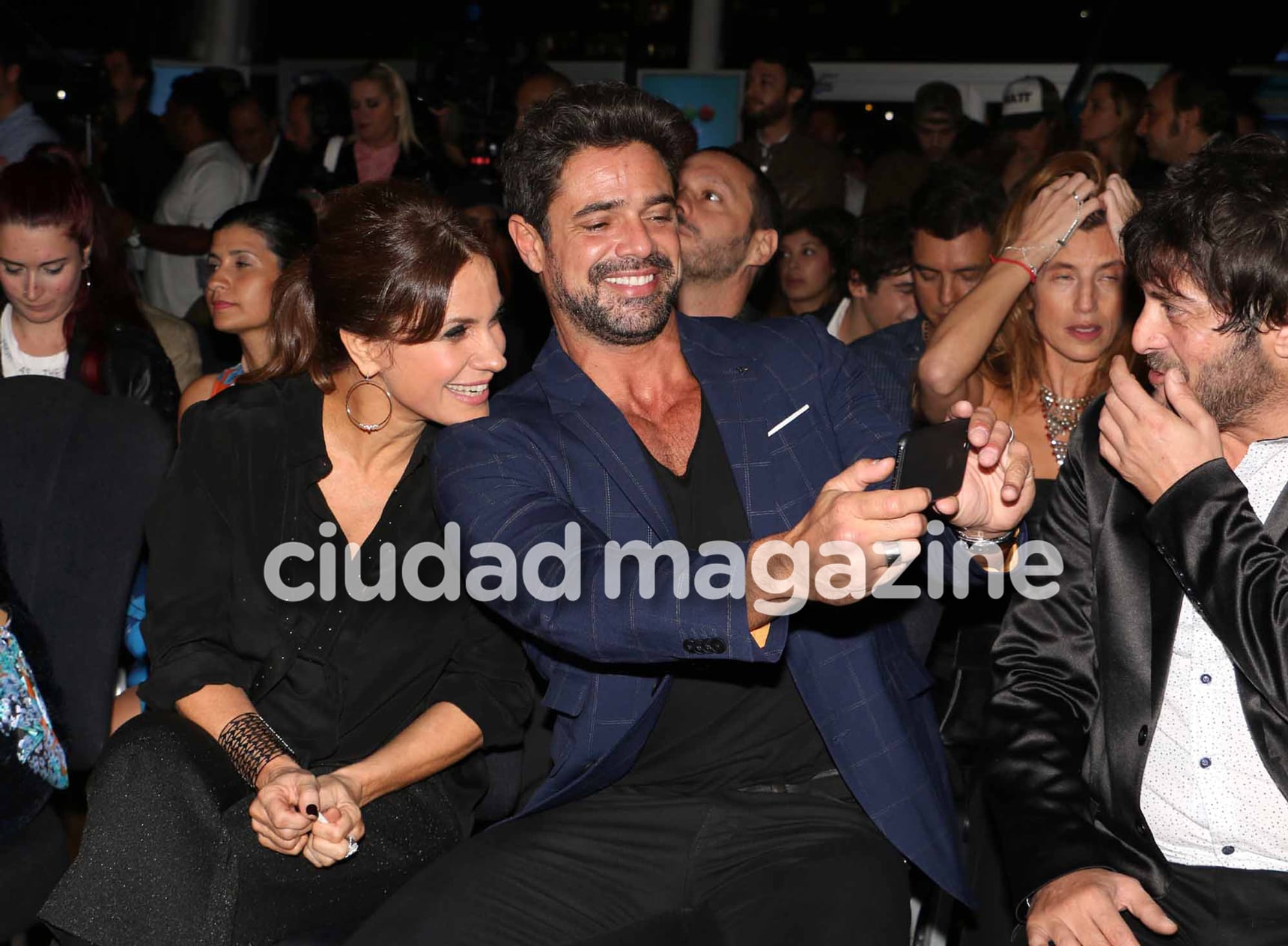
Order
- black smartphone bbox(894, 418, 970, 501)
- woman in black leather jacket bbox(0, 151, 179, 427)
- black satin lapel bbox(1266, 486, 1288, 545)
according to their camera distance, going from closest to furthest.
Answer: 1. black smartphone bbox(894, 418, 970, 501)
2. black satin lapel bbox(1266, 486, 1288, 545)
3. woman in black leather jacket bbox(0, 151, 179, 427)

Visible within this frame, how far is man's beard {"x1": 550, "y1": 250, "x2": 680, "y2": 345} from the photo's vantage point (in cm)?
247

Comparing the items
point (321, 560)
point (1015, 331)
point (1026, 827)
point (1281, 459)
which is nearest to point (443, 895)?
point (321, 560)

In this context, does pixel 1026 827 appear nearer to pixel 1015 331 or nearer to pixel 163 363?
pixel 1015 331

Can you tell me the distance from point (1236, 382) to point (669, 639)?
94 centimetres

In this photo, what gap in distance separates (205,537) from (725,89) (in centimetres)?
726

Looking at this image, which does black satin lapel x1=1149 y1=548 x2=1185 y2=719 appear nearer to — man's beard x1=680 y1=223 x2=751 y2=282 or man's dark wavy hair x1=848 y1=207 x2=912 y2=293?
man's beard x1=680 y1=223 x2=751 y2=282

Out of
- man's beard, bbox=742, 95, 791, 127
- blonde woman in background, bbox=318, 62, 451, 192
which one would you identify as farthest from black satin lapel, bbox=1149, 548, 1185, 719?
man's beard, bbox=742, 95, 791, 127

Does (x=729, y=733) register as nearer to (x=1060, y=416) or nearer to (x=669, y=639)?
(x=669, y=639)

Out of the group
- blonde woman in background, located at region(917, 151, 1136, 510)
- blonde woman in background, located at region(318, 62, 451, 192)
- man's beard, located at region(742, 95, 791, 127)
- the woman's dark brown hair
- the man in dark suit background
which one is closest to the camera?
the woman's dark brown hair

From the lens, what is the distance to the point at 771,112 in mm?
6199

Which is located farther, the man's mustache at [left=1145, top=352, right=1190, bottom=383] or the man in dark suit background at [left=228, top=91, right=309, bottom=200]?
the man in dark suit background at [left=228, top=91, right=309, bottom=200]

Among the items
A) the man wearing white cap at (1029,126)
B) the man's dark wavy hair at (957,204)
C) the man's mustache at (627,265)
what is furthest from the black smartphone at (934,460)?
the man wearing white cap at (1029,126)

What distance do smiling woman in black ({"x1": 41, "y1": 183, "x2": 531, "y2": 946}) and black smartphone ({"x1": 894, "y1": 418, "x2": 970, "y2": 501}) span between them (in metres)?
0.93

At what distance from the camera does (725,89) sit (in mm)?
9031
